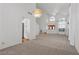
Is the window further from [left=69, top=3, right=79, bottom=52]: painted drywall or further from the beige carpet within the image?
the beige carpet

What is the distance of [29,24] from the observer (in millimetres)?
13156

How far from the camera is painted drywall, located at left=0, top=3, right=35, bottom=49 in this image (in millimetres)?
7932

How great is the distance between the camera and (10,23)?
8.91 meters

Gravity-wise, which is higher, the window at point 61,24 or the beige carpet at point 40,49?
the window at point 61,24

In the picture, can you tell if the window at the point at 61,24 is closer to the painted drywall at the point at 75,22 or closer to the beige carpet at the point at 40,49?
the painted drywall at the point at 75,22

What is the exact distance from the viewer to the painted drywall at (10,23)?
26.0 ft

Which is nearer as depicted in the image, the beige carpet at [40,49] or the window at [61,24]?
the beige carpet at [40,49]

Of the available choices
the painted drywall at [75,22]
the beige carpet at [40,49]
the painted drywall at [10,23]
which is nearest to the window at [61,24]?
the painted drywall at [10,23]

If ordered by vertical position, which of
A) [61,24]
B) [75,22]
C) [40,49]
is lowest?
[40,49]

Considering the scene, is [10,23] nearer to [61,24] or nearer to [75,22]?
[75,22]

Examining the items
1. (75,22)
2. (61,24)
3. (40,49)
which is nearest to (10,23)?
(40,49)

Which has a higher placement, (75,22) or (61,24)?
(75,22)

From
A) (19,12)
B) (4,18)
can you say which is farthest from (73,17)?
(4,18)

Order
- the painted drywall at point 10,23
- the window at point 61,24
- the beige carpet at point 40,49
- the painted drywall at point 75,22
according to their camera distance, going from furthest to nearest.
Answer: the window at point 61,24 < the painted drywall at point 75,22 < the painted drywall at point 10,23 < the beige carpet at point 40,49
